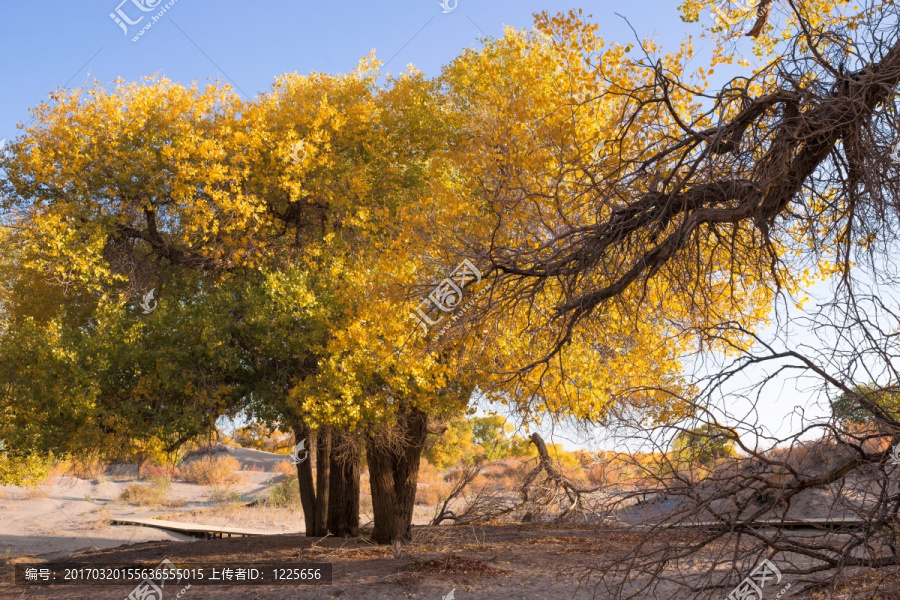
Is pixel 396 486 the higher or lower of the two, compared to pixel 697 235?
lower

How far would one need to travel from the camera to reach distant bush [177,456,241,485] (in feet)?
107

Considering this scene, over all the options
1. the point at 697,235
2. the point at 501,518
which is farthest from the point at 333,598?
the point at 501,518

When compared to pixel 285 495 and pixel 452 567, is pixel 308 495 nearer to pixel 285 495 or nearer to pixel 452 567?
pixel 452 567

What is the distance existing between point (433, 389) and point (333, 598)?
3.23 metres

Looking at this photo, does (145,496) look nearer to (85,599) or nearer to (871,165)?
(85,599)

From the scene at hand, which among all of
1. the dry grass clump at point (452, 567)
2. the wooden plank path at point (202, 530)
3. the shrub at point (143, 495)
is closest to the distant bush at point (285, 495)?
the shrub at point (143, 495)

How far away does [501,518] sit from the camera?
1767 centimetres

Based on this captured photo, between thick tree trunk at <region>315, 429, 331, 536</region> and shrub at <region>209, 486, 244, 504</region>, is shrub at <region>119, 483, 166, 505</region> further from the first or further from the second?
thick tree trunk at <region>315, 429, 331, 536</region>

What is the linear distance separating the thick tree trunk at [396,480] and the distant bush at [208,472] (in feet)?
67.6

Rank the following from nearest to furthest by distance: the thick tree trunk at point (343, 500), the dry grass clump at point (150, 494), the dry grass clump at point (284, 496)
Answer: the thick tree trunk at point (343, 500)
the dry grass clump at point (284, 496)
the dry grass clump at point (150, 494)

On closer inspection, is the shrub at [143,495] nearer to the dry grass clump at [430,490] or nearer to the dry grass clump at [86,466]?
the dry grass clump at [86,466]

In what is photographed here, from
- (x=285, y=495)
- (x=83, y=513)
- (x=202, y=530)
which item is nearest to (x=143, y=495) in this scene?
(x=83, y=513)

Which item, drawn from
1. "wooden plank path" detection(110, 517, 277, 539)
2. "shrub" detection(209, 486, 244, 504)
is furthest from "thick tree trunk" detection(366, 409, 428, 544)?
"shrub" detection(209, 486, 244, 504)

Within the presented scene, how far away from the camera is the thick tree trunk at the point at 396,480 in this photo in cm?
1265
